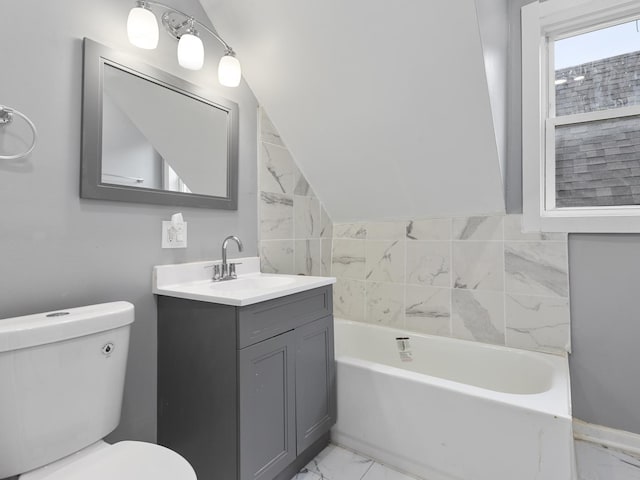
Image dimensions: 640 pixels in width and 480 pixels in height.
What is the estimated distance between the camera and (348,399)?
175cm

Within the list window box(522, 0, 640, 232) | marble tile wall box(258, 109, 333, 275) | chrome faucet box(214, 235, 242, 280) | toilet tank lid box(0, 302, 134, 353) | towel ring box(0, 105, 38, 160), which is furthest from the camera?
marble tile wall box(258, 109, 333, 275)

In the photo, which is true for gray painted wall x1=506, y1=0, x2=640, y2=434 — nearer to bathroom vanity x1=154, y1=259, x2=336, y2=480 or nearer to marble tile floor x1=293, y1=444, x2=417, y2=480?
marble tile floor x1=293, y1=444, x2=417, y2=480

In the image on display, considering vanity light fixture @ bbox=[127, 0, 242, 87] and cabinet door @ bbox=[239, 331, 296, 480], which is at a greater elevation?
vanity light fixture @ bbox=[127, 0, 242, 87]

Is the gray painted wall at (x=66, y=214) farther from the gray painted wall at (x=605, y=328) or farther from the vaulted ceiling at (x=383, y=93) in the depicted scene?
the gray painted wall at (x=605, y=328)

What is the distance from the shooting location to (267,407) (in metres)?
1.33

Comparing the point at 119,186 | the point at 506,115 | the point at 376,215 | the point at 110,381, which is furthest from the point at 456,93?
the point at 110,381

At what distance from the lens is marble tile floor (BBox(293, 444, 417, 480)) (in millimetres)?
1545

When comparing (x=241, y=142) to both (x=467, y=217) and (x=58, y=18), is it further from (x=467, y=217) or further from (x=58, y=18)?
(x=467, y=217)

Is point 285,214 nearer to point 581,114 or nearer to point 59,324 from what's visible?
point 59,324

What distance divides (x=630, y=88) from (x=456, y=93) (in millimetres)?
1020

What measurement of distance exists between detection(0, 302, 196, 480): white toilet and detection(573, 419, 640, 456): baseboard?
1.98 metres

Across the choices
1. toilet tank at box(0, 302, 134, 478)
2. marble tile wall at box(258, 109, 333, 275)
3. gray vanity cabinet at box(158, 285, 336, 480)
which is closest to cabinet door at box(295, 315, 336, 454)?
gray vanity cabinet at box(158, 285, 336, 480)

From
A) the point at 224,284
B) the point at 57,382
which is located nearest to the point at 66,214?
the point at 57,382

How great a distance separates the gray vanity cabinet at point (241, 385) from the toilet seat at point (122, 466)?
0.29 meters
